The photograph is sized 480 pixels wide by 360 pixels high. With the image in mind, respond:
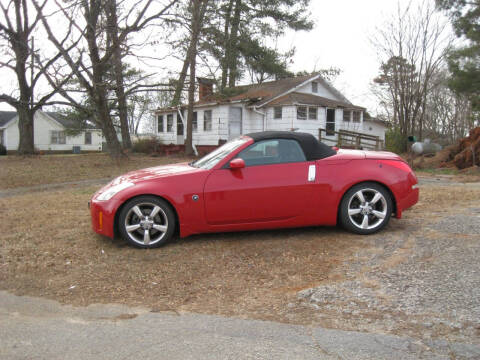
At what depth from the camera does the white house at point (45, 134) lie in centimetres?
4097

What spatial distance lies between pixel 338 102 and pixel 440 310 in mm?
24762

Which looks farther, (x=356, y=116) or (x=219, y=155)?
(x=356, y=116)

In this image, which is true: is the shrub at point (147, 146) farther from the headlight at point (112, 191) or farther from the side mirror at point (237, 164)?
the side mirror at point (237, 164)

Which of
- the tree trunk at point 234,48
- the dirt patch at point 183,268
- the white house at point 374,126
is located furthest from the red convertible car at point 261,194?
the white house at point 374,126

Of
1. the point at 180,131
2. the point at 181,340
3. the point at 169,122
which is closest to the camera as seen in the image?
the point at 181,340

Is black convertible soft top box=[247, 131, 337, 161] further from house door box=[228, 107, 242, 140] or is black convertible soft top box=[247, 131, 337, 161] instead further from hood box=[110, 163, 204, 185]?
house door box=[228, 107, 242, 140]

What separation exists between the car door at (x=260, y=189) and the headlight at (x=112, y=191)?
1.01m

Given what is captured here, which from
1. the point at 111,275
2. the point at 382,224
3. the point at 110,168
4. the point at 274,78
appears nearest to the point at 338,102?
the point at 274,78

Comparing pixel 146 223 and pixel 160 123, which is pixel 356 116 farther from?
pixel 146 223

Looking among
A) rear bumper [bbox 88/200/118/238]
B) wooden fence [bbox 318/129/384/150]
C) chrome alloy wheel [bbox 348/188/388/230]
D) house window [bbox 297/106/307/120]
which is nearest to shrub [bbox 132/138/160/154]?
house window [bbox 297/106/307/120]

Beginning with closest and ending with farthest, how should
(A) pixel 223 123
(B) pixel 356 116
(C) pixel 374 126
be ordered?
(A) pixel 223 123, (B) pixel 356 116, (C) pixel 374 126

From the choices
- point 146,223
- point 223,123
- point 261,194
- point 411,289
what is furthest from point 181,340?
point 223,123

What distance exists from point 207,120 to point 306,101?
6525 mm

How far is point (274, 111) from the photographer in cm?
2494
